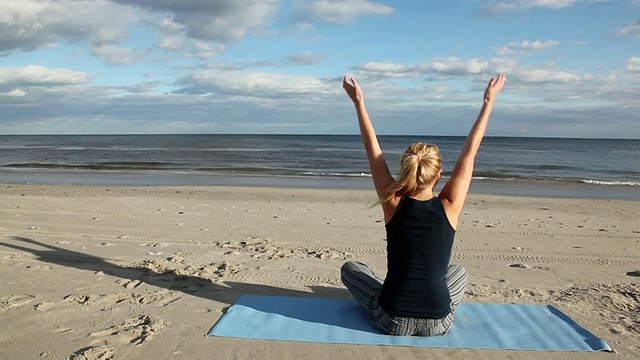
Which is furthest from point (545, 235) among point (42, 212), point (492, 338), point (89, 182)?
point (89, 182)

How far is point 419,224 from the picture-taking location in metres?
3.33

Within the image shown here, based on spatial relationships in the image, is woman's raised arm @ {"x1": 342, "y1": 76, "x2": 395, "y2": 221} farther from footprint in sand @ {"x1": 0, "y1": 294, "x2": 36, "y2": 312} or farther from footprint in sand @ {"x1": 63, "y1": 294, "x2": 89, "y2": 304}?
footprint in sand @ {"x1": 0, "y1": 294, "x2": 36, "y2": 312}

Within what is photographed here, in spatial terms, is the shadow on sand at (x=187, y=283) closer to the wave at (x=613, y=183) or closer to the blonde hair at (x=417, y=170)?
the blonde hair at (x=417, y=170)

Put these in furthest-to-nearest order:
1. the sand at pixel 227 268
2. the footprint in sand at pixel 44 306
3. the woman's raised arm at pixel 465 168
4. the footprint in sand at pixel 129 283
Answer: the footprint in sand at pixel 129 283 → the footprint in sand at pixel 44 306 → the sand at pixel 227 268 → the woman's raised arm at pixel 465 168

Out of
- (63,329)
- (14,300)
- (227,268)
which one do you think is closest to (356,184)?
(227,268)

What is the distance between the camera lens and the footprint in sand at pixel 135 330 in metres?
3.76

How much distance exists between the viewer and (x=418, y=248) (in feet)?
11.1

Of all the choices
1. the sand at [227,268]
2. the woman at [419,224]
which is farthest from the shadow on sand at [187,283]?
the woman at [419,224]

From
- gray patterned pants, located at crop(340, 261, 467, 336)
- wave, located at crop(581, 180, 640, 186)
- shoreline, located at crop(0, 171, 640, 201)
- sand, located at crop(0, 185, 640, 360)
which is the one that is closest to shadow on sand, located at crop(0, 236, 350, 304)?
sand, located at crop(0, 185, 640, 360)

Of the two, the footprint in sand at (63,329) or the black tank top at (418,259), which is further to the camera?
the footprint in sand at (63,329)

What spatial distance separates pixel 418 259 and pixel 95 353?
2.30m

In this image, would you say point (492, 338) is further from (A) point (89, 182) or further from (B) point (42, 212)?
(A) point (89, 182)

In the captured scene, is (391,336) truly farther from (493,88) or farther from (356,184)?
(356,184)

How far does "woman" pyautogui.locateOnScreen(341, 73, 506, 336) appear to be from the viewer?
3.33 meters
